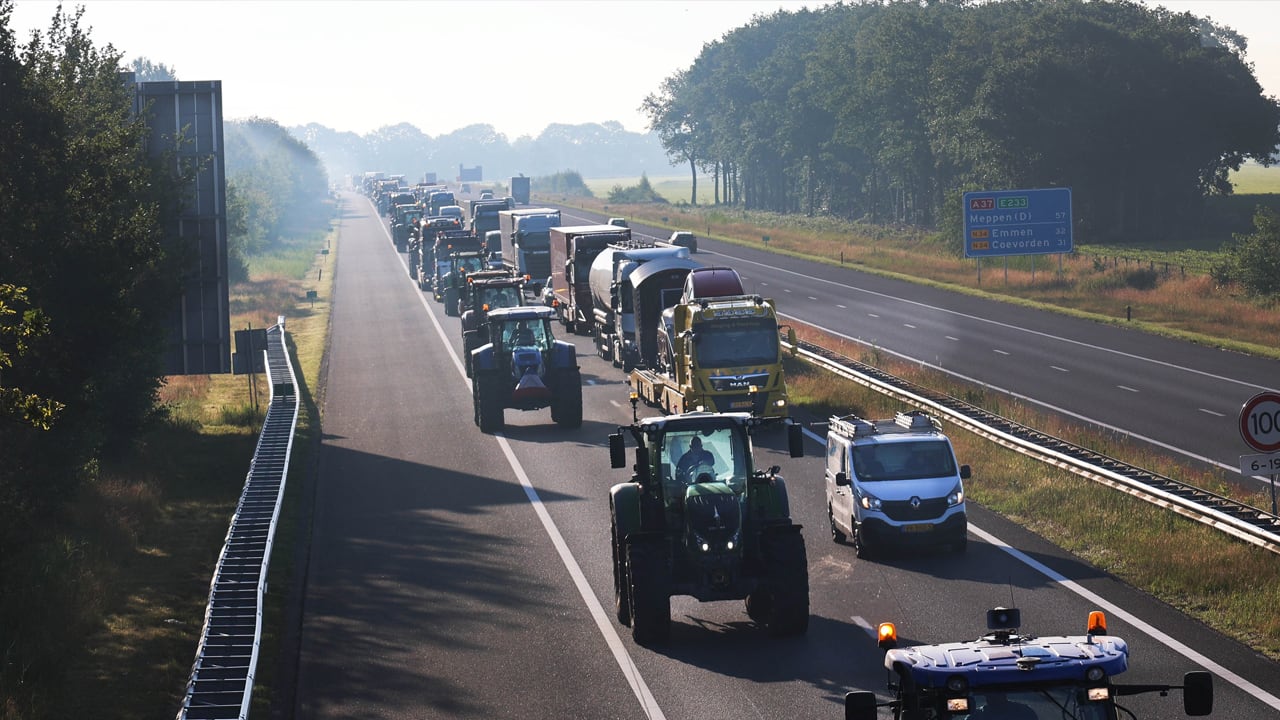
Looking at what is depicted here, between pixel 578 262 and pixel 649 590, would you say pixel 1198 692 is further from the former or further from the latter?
pixel 578 262

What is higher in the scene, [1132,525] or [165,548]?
[1132,525]

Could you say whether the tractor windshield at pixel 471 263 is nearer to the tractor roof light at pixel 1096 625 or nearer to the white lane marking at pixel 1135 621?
the white lane marking at pixel 1135 621

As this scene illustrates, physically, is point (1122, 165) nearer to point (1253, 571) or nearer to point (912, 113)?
point (912, 113)

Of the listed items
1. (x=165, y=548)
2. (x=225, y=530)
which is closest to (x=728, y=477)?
(x=165, y=548)

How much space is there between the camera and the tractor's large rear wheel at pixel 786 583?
61.6 ft

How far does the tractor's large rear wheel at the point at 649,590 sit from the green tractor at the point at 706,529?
0.5 inches

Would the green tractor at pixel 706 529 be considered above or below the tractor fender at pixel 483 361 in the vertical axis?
below

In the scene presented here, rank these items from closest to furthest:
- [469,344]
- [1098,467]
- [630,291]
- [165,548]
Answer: [165,548], [1098,467], [630,291], [469,344]

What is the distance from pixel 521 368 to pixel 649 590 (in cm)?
1892

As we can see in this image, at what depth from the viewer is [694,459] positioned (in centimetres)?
1925

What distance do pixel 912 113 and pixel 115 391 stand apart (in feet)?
313

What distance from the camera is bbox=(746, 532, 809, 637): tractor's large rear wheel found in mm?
18766

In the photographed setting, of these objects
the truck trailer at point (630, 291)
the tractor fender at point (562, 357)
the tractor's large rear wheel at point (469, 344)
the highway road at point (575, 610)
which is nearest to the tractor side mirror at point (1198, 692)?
the highway road at point (575, 610)

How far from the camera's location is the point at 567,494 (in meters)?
30.2
